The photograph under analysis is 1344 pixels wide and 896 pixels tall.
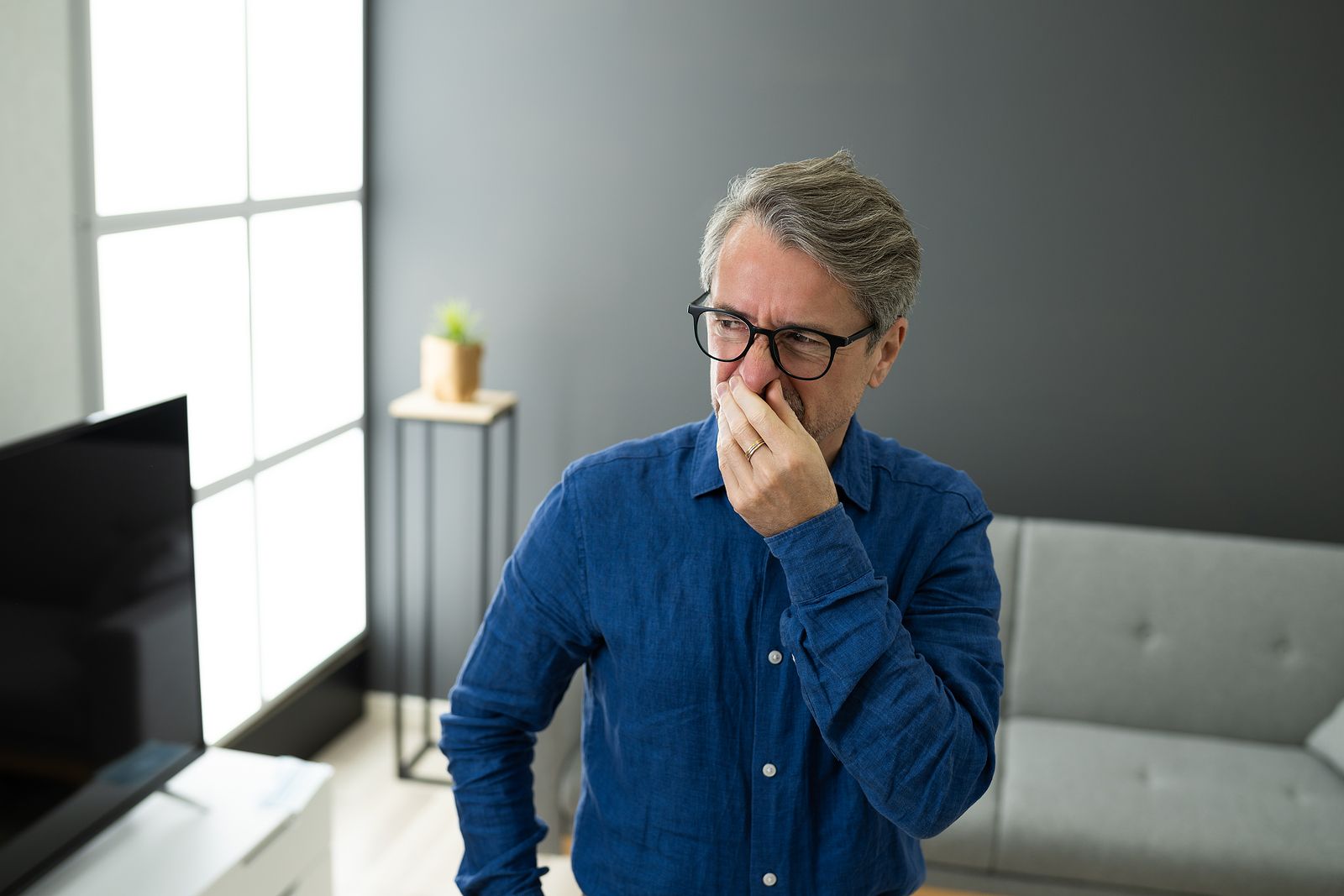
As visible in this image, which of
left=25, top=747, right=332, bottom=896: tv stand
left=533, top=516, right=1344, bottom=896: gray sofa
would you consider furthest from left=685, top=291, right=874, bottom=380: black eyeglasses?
left=533, top=516, right=1344, bottom=896: gray sofa

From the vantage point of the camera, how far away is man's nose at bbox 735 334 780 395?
3.67ft

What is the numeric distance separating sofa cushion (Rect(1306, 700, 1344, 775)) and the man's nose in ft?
8.09

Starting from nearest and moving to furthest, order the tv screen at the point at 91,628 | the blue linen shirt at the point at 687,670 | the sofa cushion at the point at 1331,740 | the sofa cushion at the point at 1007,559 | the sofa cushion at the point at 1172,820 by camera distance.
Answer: the blue linen shirt at the point at 687,670 < the tv screen at the point at 91,628 < the sofa cushion at the point at 1172,820 < the sofa cushion at the point at 1331,740 < the sofa cushion at the point at 1007,559

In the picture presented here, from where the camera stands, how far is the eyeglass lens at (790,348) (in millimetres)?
1129

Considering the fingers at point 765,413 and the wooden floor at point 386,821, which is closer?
the fingers at point 765,413

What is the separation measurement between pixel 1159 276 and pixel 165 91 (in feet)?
8.27

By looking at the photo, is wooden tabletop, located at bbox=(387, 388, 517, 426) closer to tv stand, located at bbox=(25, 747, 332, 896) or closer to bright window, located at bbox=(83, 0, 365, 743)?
bright window, located at bbox=(83, 0, 365, 743)

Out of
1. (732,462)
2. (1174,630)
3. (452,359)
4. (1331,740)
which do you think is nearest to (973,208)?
(1174,630)

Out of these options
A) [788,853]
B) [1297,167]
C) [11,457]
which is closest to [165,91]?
[11,457]

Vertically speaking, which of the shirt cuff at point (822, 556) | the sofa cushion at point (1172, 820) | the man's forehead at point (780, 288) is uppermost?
the man's forehead at point (780, 288)

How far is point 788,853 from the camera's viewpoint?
3.93ft

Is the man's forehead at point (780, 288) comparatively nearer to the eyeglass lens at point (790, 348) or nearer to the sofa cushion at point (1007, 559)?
the eyeglass lens at point (790, 348)

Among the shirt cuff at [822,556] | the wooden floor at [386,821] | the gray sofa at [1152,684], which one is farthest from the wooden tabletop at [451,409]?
the shirt cuff at [822,556]

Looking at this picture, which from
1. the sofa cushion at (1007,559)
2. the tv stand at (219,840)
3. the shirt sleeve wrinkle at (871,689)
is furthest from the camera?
the sofa cushion at (1007,559)
